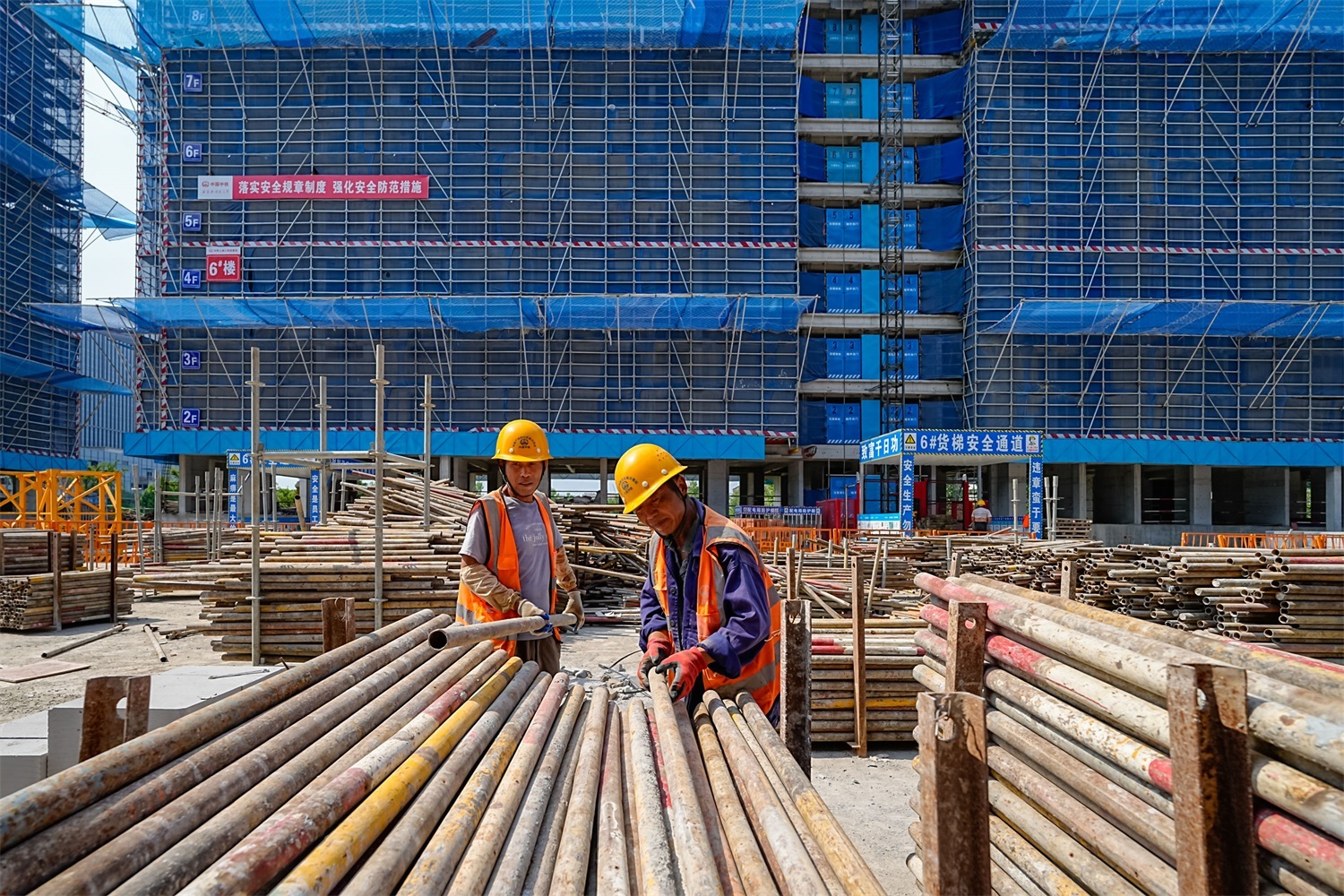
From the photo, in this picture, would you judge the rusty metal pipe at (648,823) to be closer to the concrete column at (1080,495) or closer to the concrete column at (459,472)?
the concrete column at (459,472)

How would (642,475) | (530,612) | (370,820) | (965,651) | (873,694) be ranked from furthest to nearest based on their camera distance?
(873,694), (530,612), (642,475), (965,651), (370,820)

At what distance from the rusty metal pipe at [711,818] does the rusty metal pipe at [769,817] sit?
0.32 feet

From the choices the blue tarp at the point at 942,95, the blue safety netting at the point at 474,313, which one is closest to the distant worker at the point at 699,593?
the blue safety netting at the point at 474,313

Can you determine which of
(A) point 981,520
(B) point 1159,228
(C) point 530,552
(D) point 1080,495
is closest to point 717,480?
(A) point 981,520

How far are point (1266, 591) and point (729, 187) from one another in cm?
2486

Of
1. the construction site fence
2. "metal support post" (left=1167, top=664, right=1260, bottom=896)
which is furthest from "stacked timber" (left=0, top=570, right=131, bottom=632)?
the construction site fence

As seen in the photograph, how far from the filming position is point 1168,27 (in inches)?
1184

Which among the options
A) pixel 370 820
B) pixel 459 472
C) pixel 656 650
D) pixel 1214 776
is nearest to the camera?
pixel 1214 776

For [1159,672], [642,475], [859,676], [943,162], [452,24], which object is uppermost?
[452,24]

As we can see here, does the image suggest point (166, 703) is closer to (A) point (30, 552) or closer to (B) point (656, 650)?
(B) point (656, 650)

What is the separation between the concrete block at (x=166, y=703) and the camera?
3.31 metres

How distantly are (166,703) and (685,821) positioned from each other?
9.69 ft

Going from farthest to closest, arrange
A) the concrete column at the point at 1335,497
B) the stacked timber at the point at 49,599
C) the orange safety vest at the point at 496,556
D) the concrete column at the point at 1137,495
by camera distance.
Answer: the concrete column at the point at 1137,495 → the concrete column at the point at 1335,497 → the stacked timber at the point at 49,599 → the orange safety vest at the point at 496,556

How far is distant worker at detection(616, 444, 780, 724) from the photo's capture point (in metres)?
3.21
